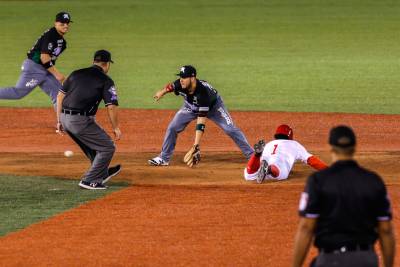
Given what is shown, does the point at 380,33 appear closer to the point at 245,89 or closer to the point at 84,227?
the point at 245,89

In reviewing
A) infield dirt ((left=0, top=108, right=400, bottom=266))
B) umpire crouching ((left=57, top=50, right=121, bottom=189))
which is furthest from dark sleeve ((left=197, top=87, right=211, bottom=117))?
umpire crouching ((left=57, top=50, right=121, bottom=189))

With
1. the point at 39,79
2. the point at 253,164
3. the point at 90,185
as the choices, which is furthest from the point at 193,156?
the point at 39,79

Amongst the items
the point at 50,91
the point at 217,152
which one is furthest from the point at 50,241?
the point at 50,91

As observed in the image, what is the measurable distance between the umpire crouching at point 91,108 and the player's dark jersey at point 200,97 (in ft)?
5.87

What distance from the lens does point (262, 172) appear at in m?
14.3

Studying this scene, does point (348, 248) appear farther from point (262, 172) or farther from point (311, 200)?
point (262, 172)

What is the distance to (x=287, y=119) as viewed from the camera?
67.3 feet

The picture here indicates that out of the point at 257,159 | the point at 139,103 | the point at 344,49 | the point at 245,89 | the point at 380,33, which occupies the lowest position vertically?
the point at 257,159

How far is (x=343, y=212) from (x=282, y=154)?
A: 754 cm

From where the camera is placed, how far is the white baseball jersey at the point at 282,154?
14391 millimetres

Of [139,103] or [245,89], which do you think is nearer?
[139,103]

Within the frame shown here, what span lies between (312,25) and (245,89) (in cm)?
1559

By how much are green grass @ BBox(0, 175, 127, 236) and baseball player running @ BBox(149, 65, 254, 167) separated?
1506mm

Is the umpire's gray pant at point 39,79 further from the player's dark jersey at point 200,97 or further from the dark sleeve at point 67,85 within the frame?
the dark sleeve at point 67,85
